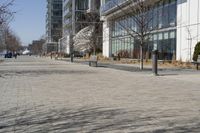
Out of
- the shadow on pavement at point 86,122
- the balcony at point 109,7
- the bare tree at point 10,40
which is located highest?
the balcony at point 109,7

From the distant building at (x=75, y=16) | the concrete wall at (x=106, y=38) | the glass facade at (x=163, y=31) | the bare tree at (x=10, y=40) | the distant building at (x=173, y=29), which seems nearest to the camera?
the distant building at (x=173, y=29)

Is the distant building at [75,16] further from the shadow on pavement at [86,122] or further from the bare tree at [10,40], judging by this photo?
the shadow on pavement at [86,122]

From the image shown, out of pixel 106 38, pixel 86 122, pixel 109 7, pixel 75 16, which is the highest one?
pixel 75 16

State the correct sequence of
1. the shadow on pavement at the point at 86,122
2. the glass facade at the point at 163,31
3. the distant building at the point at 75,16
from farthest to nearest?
the distant building at the point at 75,16
the glass facade at the point at 163,31
the shadow on pavement at the point at 86,122

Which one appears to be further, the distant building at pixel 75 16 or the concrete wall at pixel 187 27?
the distant building at pixel 75 16

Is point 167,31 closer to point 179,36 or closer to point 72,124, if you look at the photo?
point 179,36

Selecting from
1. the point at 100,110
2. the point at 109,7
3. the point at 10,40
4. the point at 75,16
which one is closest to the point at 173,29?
the point at 109,7

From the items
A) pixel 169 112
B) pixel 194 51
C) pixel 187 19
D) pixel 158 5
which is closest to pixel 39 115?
pixel 169 112

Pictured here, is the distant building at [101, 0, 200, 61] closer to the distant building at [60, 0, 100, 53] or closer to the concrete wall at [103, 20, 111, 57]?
the concrete wall at [103, 20, 111, 57]

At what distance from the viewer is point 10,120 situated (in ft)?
33.1

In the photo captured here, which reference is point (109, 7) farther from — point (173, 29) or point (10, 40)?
point (10, 40)

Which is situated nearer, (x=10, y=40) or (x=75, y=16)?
(x=10, y=40)

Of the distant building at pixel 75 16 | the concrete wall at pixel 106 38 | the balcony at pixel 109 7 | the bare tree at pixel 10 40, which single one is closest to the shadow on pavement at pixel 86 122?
the bare tree at pixel 10 40

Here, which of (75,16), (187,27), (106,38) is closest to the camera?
(187,27)
